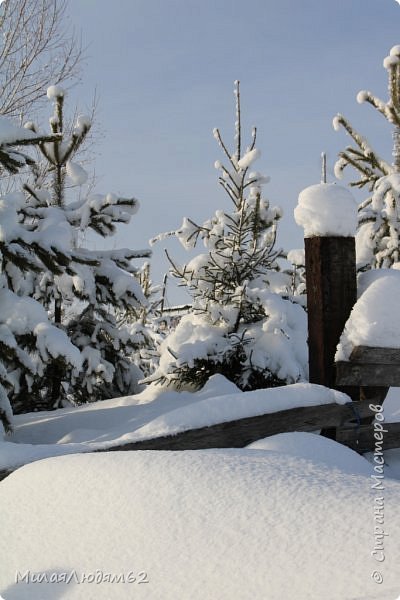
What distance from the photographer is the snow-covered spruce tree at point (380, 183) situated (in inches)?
371

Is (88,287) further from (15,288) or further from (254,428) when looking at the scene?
(254,428)

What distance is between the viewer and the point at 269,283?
7676 mm

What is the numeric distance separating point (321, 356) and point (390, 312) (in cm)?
60

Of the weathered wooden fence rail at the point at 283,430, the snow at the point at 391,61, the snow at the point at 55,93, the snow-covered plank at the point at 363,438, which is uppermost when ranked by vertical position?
the snow at the point at 391,61

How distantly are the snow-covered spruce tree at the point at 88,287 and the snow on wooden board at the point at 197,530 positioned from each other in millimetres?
4767

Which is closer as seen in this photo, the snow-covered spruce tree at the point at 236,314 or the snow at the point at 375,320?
the snow at the point at 375,320

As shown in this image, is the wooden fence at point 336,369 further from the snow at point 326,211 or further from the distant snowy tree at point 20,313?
the distant snowy tree at point 20,313

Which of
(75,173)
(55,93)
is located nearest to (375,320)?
(75,173)

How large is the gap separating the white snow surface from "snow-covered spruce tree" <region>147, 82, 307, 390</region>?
0.54 meters

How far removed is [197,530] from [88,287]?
18.6ft

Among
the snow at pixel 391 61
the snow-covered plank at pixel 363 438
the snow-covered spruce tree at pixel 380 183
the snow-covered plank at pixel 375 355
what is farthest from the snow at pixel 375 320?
the snow at pixel 391 61

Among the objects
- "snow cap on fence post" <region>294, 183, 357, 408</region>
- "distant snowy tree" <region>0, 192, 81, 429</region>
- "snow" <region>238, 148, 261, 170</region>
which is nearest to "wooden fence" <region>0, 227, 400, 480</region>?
"snow cap on fence post" <region>294, 183, 357, 408</region>

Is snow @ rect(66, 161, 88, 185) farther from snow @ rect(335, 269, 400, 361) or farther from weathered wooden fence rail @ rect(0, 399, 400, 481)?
weathered wooden fence rail @ rect(0, 399, 400, 481)

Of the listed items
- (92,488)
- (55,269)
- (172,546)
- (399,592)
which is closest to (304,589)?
(399,592)
